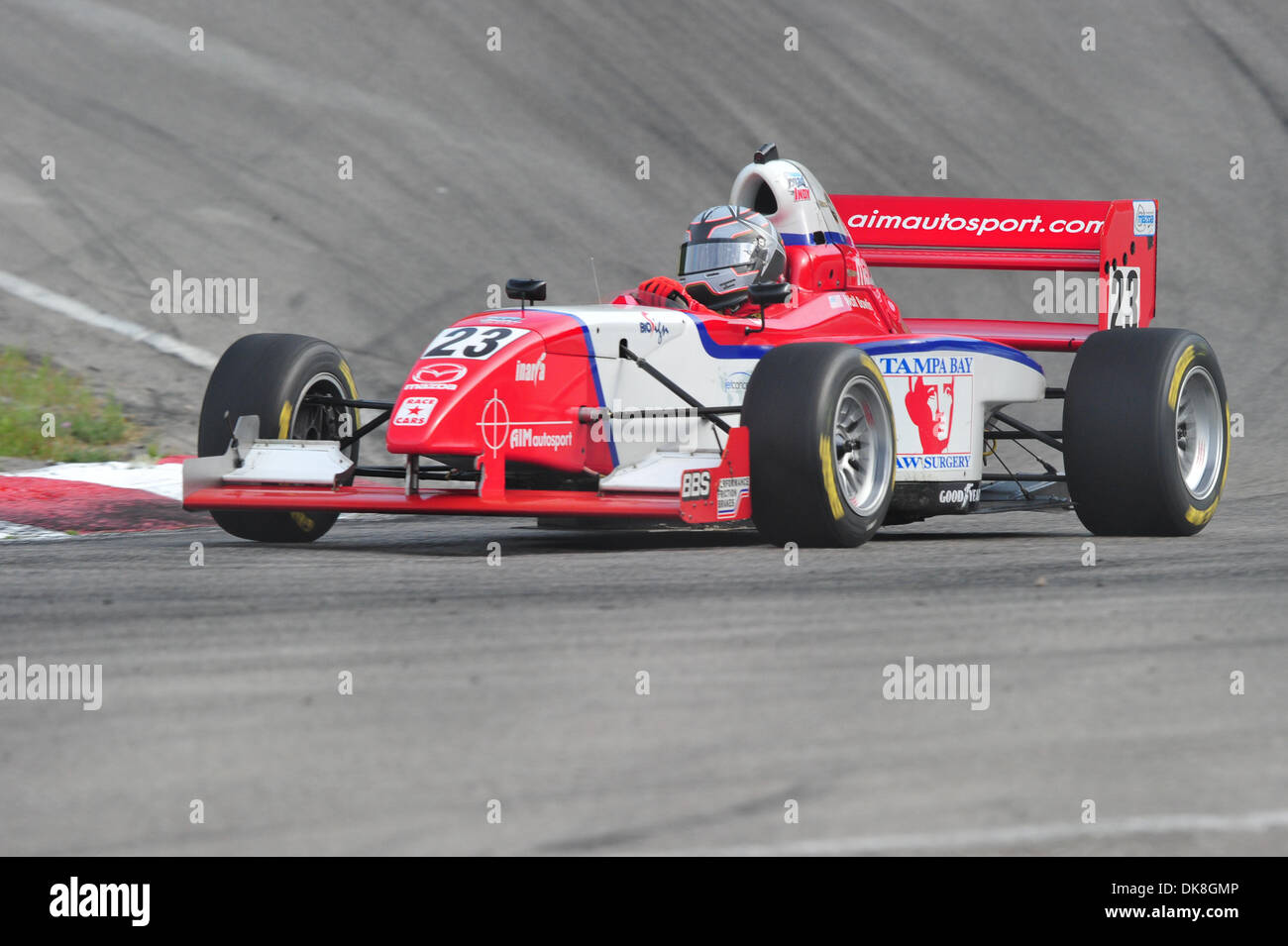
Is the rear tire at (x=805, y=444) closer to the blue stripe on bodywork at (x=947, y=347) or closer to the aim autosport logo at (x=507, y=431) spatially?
the blue stripe on bodywork at (x=947, y=347)

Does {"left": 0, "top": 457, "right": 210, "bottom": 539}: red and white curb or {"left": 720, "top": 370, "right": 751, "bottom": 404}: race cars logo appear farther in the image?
{"left": 0, "top": 457, "right": 210, "bottom": 539}: red and white curb

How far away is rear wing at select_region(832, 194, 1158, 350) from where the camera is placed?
37.4 feet

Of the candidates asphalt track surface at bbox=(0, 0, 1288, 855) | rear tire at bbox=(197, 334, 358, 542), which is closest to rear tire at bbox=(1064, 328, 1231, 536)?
asphalt track surface at bbox=(0, 0, 1288, 855)

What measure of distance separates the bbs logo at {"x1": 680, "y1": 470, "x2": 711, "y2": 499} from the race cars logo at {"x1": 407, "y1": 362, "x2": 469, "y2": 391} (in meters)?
1.14

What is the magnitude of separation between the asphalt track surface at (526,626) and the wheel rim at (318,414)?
588 mm

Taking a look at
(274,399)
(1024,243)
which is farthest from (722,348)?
(1024,243)

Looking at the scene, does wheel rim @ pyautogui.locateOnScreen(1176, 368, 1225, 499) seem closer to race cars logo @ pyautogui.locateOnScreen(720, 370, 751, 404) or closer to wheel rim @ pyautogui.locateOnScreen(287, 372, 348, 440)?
race cars logo @ pyautogui.locateOnScreen(720, 370, 751, 404)

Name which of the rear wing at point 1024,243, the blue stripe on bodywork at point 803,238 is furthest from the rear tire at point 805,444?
the rear wing at point 1024,243

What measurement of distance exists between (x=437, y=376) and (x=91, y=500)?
3.84 meters

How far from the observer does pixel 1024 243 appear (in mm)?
11648

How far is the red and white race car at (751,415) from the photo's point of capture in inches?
331

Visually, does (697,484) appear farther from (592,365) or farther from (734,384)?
(734,384)

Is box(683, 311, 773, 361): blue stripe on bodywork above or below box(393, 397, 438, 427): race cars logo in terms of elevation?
above

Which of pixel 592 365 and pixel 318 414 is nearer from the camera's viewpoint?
pixel 592 365
